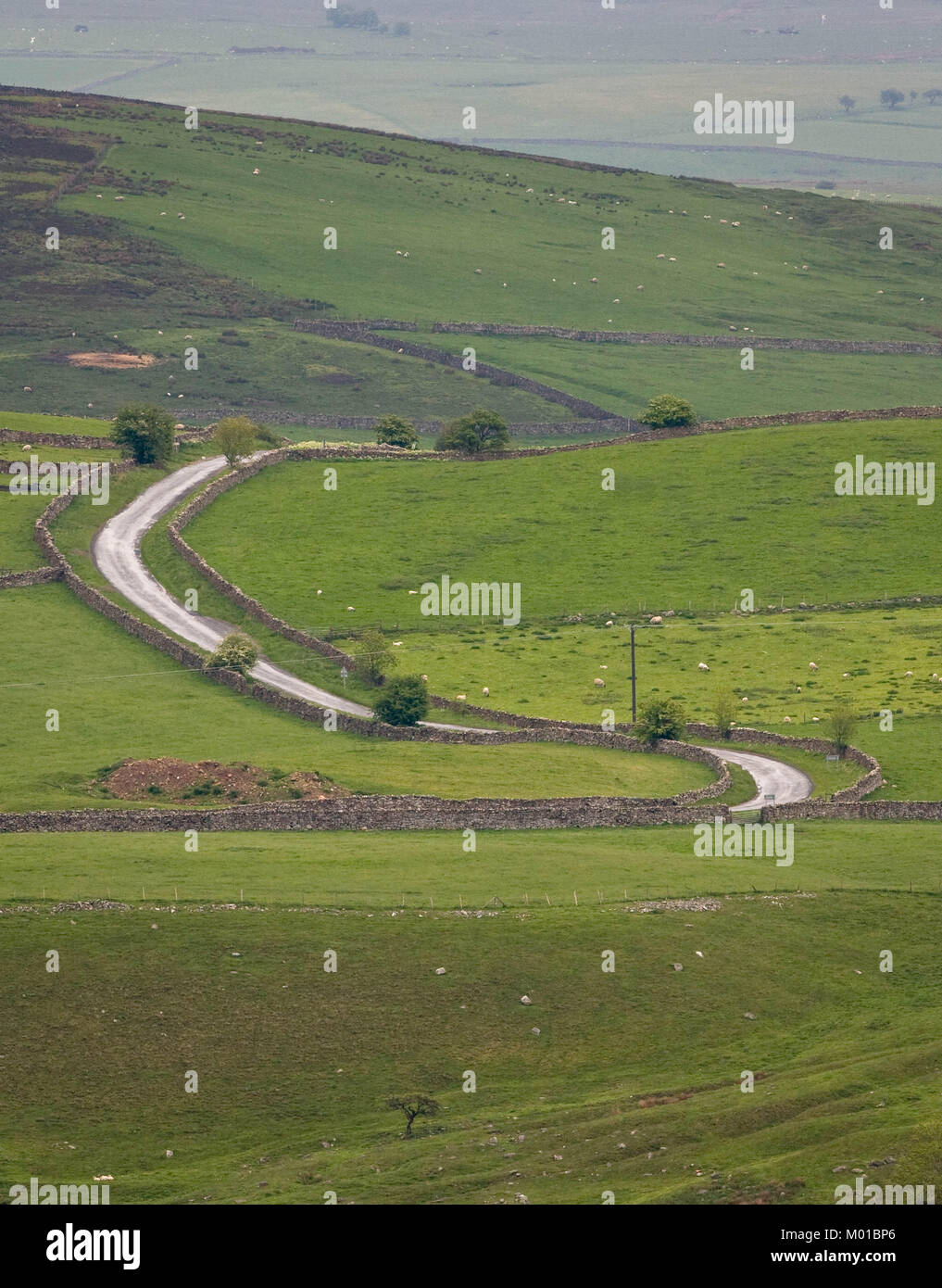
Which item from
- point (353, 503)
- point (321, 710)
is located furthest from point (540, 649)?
point (353, 503)

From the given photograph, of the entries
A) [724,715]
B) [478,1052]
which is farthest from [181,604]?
[478,1052]

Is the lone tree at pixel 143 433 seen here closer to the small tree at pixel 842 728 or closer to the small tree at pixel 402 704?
the small tree at pixel 402 704

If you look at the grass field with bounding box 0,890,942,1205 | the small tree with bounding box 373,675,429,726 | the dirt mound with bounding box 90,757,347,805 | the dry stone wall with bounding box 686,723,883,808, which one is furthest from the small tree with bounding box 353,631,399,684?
the grass field with bounding box 0,890,942,1205

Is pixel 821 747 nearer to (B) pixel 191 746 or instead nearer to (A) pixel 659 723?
(A) pixel 659 723

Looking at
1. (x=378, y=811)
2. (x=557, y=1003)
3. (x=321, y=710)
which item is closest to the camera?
(x=557, y=1003)

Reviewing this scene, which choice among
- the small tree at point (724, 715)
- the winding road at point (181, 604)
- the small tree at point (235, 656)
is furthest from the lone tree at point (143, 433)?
the small tree at point (724, 715)

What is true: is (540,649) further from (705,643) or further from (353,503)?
(353,503)

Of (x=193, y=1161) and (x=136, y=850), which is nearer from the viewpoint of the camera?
(x=193, y=1161)
